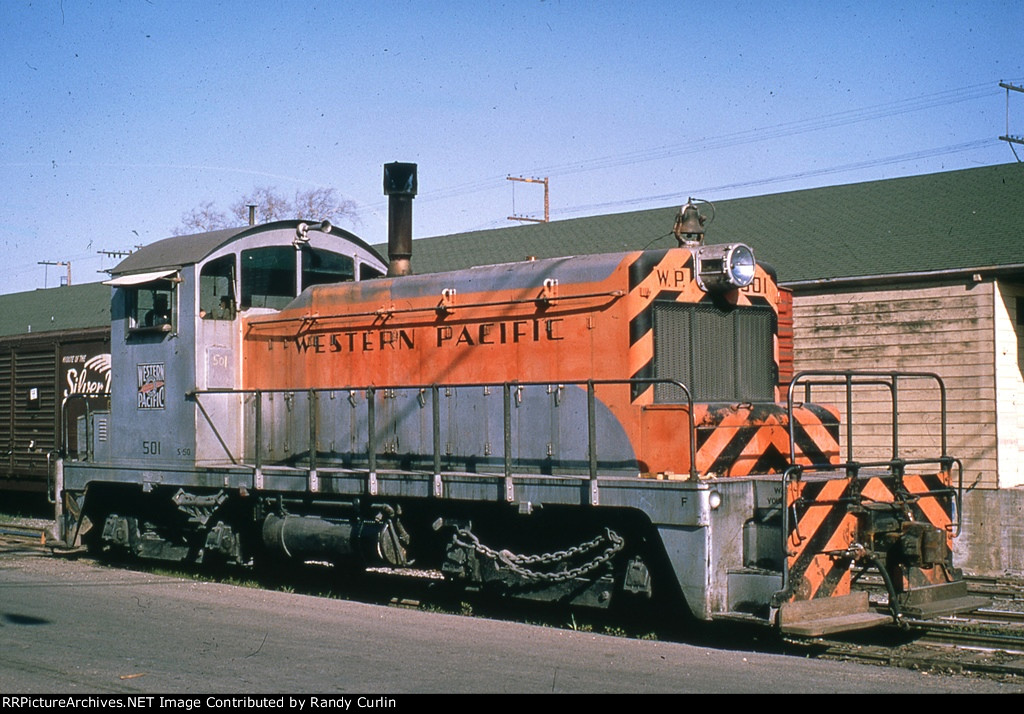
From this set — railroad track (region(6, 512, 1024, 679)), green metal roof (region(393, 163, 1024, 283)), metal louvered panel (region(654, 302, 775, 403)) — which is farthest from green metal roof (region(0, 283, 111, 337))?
railroad track (region(6, 512, 1024, 679))

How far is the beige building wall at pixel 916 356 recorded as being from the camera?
14031 mm

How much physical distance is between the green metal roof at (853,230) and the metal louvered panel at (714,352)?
4045 millimetres

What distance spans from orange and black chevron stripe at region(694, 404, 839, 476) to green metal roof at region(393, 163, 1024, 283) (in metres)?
4.60

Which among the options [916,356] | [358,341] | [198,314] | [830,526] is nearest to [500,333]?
[358,341]

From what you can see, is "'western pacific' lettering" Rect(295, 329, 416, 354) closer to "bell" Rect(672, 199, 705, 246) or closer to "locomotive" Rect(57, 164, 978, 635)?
"locomotive" Rect(57, 164, 978, 635)

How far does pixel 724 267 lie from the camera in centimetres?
896

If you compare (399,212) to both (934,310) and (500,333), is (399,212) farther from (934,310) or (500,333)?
(934,310)

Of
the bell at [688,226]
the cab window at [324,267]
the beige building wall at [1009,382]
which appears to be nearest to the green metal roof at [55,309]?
the cab window at [324,267]

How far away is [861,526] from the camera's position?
838 centimetres

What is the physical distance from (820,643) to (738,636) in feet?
2.25

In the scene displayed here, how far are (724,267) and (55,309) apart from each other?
23.0 metres

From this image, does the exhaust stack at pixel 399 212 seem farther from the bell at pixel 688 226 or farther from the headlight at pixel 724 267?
the headlight at pixel 724 267

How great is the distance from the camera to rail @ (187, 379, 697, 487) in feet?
28.2

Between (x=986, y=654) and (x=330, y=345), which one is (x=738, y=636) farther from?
(x=330, y=345)
